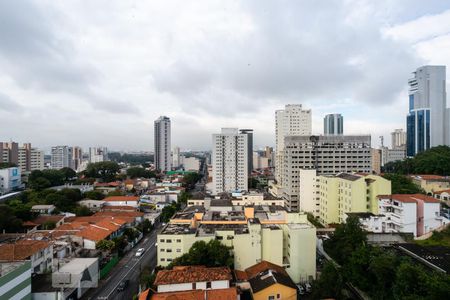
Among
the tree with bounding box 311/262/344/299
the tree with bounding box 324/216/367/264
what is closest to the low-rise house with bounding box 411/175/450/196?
the tree with bounding box 324/216/367/264

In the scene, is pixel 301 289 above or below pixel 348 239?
below

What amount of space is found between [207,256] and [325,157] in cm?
2064

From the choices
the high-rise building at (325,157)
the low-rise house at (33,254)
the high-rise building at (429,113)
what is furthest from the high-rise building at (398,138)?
the low-rise house at (33,254)

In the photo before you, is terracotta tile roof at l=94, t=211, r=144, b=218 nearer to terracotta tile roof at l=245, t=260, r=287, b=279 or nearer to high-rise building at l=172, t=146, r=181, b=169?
terracotta tile roof at l=245, t=260, r=287, b=279

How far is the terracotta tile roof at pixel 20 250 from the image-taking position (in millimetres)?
11992

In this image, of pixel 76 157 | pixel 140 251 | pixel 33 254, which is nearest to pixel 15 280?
pixel 33 254

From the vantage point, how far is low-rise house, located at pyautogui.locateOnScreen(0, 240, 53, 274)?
1209 cm

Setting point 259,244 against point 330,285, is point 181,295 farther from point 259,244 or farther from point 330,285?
point 330,285

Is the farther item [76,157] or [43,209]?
[76,157]

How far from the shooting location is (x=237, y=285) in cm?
1223

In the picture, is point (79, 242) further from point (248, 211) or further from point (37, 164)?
point (37, 164)

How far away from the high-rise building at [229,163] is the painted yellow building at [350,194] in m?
14.9

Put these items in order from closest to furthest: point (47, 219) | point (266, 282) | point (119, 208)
Result: point (266, 282), point (47, 219), point (119, 208)

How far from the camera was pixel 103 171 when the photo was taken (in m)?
46.9
